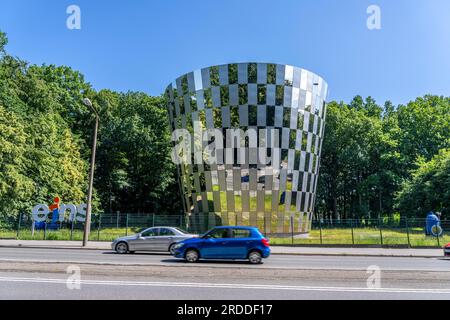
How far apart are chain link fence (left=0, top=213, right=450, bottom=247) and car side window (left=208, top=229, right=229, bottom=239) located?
481 inches

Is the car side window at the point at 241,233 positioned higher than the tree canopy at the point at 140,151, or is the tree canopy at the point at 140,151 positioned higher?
the tree canopy at the point at 140,151

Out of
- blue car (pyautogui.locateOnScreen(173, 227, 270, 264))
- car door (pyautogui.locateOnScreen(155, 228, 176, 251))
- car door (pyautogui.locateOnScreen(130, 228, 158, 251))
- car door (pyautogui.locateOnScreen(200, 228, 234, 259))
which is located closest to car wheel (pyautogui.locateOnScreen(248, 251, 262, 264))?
blue car (pyautogui.locateOnScreen(173, 227, 270, 264))

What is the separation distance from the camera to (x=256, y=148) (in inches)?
1257

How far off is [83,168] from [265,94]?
88.1 feet

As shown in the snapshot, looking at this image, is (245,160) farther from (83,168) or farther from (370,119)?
(370,119)

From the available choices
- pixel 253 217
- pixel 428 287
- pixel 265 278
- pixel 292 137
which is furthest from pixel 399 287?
pixel 292 137

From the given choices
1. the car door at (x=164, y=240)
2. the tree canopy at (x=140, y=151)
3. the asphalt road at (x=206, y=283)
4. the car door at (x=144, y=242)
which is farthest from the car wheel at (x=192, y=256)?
the tree canopy at (x=140, y=151)

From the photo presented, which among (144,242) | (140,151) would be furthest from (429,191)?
(140,151)

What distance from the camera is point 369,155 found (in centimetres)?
5991

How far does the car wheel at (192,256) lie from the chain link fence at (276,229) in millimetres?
12666

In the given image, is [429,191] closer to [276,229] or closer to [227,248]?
[276,229]

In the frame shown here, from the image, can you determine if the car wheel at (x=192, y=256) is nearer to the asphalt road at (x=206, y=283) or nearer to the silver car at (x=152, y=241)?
the asphalt road at (x=206, y=283)

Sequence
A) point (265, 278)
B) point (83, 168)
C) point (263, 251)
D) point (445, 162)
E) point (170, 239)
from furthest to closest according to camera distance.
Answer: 1. point (83, 168)
2. point (445, 162)
3. point (170, 239)
4. point (263, 251)
5. point (265, 278)

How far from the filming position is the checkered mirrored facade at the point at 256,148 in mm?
31594
